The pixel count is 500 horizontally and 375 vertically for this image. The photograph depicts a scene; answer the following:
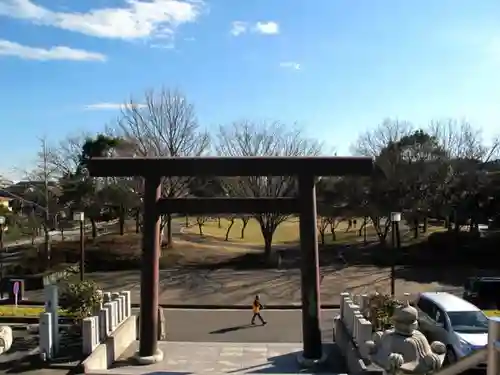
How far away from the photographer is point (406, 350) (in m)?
6.53

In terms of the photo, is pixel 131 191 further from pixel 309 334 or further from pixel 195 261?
pixel 309 334

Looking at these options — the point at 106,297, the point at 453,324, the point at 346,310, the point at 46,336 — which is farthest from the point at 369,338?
the point at 106,297

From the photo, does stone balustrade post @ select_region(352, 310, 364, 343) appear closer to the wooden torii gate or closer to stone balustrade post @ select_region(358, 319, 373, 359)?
stone balustrade post @ select_region(358, 319, 373, 359)

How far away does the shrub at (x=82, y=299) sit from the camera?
15938 mm

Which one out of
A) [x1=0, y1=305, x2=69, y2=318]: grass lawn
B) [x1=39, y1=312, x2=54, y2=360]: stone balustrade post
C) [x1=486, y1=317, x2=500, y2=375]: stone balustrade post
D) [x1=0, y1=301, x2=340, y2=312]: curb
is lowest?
[x1=0, y1=301, x2=340, y2=312]: curb

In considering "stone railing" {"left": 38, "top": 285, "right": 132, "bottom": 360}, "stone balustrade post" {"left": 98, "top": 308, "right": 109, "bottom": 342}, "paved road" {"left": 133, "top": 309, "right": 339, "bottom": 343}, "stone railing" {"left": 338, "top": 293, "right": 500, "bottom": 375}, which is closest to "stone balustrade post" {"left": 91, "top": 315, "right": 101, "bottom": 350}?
"stone railing" {"left": 38, "top": 285, "right": 132, "bottom": 360}

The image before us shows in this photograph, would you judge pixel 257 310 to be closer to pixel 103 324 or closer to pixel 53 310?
pixel 103 324

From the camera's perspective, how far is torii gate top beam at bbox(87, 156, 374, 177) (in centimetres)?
1353

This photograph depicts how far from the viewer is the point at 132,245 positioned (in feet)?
117

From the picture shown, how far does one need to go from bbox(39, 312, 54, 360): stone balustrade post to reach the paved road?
4.31 metres

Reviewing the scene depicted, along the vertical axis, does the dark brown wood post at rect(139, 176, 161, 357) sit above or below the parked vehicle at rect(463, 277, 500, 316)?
above

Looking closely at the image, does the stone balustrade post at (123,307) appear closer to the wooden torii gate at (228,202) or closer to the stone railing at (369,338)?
the wooden torii gate at (228,202)

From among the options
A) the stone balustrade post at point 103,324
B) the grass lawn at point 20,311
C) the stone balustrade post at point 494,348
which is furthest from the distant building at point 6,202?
the stone balustrade post at point 494,348

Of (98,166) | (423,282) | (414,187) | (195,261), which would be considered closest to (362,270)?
(423,282)
